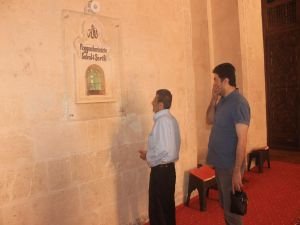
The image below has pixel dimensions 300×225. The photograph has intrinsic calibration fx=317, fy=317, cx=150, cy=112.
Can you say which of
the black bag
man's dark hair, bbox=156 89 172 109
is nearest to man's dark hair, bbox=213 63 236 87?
man's dark hair, bbox=156 89 172 109

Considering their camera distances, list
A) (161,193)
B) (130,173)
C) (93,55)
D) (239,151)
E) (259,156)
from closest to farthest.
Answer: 1. (239,151)
2. (161,193)
3. (93,55)
4. (130,173)
5. (259,156)

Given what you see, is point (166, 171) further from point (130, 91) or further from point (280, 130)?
point (280, 130)

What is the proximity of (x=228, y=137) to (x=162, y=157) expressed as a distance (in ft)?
2.12

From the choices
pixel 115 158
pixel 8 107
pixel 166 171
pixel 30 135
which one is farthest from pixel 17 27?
pixel 166 171

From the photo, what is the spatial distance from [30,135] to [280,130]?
243 inches

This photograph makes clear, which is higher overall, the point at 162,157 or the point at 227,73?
the point at 227,73

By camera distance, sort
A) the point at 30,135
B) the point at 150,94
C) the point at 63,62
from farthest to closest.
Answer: the point at 150,94, the point at 63,62, the point at 30,135

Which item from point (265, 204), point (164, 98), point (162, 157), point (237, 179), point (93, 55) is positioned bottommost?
point (265, 204)

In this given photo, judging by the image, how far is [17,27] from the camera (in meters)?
2.56

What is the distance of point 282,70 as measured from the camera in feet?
23.6

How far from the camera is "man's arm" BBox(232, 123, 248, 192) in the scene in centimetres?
230

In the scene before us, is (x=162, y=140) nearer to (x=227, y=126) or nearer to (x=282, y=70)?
(x=227, y=126)

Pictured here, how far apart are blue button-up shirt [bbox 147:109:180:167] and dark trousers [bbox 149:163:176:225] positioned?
10cm

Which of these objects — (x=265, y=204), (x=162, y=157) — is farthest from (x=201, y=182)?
(x=162, y=157)
